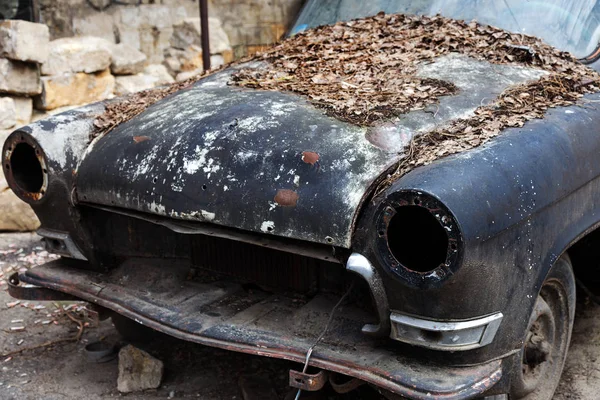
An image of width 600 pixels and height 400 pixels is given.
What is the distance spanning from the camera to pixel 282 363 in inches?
144

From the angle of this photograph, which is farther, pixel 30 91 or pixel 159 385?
pixel 30 91

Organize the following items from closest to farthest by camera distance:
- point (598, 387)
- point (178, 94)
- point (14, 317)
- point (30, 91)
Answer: point (598, 387), point (178, 94), point (14, 317), point (30, 91)

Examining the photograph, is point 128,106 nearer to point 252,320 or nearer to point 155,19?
point 252,320

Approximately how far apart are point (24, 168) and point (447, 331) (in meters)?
2.18

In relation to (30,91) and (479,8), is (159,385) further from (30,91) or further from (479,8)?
(30,91)

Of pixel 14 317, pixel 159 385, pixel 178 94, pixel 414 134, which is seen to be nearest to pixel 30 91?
pixel 14 317

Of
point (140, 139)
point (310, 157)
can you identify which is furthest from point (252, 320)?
point (140, 139)

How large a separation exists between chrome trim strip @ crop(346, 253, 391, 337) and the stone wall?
5.05 meters

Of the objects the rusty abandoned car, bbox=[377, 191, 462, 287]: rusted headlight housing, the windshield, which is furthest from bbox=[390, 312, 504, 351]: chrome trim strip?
the windshield

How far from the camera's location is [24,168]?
11.5ft

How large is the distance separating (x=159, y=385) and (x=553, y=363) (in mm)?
1786

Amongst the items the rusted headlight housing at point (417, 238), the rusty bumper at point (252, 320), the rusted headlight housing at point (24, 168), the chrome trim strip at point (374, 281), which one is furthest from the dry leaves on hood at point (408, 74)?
the rusted headlight housing at point (24, 168)

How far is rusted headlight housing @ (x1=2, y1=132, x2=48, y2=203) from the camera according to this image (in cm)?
340

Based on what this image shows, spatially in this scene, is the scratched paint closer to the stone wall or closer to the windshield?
the windshield
